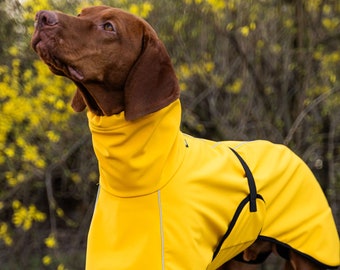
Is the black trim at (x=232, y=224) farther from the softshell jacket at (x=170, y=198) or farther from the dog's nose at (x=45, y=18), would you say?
the dog's nose at (x=45, y=18)

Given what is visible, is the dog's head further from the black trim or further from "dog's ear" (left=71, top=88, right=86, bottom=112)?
the black trim

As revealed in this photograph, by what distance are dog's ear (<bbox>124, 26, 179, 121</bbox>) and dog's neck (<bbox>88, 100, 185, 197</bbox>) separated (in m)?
0.04

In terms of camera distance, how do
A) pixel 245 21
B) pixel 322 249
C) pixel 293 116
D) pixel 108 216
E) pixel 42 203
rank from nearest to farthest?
pixel 108 216 → pixel 322 249 → pixel 245 21 → pixel 293 116 → pixel 42 203

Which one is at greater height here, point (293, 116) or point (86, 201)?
point (293, 116)

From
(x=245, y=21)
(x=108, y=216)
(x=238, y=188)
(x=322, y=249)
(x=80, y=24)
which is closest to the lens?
(x=80, y=24)

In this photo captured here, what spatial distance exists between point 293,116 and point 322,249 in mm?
1291

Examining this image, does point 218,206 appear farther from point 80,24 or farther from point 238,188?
point 80,24

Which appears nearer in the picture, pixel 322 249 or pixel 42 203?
pixel 322 249

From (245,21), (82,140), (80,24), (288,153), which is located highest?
(80,24)

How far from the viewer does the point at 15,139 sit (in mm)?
3484

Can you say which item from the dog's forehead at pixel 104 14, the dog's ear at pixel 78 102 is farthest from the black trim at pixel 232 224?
the dog's forehead at pixel 104 14

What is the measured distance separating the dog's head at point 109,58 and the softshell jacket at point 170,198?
0.24 feet

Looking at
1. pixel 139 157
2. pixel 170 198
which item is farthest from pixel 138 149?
pixel 170 198

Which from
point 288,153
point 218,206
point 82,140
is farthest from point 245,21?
point 218,206
